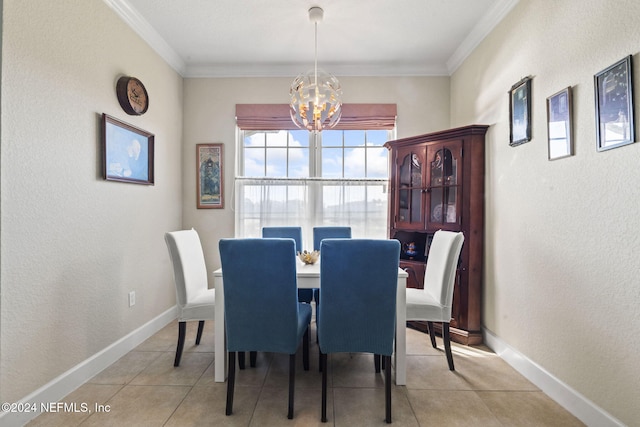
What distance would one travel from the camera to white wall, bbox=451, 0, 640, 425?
4.63 feet

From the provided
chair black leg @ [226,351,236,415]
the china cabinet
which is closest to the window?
the china cabinet

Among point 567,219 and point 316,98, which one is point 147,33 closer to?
point 316,98

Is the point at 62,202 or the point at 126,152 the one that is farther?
the point at 126,152

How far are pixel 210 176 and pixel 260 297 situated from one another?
214 cm

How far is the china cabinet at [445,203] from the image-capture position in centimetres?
258

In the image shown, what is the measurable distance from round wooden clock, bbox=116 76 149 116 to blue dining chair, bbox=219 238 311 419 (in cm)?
154

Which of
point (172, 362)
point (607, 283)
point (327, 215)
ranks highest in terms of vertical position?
point (327, 215)

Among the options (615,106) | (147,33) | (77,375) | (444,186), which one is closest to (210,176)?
(147,33)

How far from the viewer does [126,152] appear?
2.39m

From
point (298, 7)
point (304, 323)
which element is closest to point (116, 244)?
point (304, 323)

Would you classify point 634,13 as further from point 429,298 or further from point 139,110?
point 139,110

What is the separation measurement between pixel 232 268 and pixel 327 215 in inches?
75.6

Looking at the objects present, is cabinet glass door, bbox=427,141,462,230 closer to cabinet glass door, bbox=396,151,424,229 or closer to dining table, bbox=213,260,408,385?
cabinet glass door, bbox=396,151,424,229

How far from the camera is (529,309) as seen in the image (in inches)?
80.6
